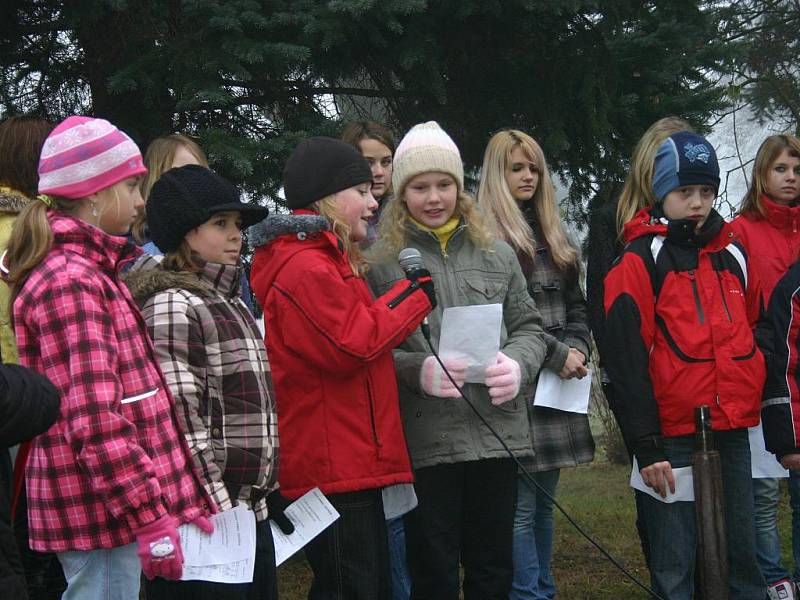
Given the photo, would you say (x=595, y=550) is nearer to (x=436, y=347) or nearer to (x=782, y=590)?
(x=782, y=590)

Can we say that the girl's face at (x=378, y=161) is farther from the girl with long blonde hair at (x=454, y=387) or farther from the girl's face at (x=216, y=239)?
the girl's face at (x=216, y=239)

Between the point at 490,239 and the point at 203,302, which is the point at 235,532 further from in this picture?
the point at 490,239

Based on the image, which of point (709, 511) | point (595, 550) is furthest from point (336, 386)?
point (595, 550)

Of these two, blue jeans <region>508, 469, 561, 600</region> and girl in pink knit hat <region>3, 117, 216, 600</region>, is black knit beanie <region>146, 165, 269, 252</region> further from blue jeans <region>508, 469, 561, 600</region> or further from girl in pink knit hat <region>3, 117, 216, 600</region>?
blue jeans <region>508, 469, 561, 600</region>

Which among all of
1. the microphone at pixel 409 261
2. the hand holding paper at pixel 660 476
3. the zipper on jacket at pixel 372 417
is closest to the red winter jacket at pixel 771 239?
the hand holding paper at pixel 660 476

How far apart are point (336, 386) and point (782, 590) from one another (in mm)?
2574

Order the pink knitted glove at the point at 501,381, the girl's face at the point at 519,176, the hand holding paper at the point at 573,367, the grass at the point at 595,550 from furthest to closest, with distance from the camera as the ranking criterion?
the grass at the point at 595,550 → the girl's face at the point at 519,176 → the hand holding paper at the point at 573,367 → the pink knitted glove at the point at 501,381

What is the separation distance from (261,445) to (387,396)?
60 cm

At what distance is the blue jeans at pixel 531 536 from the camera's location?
460 cm

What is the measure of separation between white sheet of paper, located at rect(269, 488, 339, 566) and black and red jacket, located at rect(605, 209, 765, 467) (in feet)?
4.63

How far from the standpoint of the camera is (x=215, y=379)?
125 inches

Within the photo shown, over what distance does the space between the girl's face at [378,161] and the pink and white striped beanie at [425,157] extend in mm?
850

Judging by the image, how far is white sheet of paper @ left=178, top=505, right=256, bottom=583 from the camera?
2.91 metres

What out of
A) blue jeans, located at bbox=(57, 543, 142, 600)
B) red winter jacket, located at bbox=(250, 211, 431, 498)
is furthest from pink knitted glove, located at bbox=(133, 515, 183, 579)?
red winter jacket, located at bbox=(250, 211, 431, 498)
